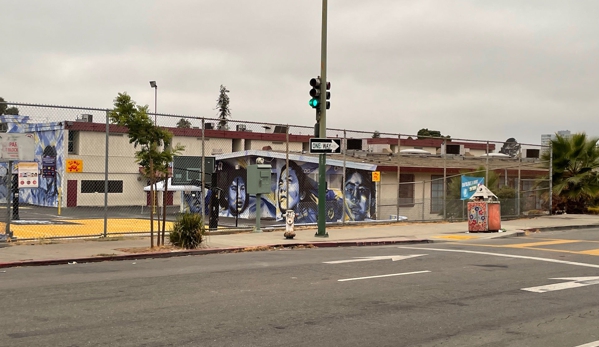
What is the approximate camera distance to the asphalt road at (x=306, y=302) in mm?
7020

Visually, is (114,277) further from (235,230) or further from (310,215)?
(310,215)

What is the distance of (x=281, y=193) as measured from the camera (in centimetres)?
3269

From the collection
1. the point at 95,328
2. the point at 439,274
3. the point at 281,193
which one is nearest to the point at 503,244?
the point at 439,274

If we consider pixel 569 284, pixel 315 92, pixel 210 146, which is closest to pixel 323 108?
pixel 315 92

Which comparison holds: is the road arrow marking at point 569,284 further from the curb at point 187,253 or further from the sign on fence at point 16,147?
the sign on fence at point 16,147

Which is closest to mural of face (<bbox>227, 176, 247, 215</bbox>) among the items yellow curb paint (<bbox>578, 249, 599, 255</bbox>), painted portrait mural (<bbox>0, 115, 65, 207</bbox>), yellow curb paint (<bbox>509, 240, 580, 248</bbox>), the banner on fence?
painted portrait mural (<bbox>0, 115, 65, 207</bbox>)

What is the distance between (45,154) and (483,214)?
46.2 feet

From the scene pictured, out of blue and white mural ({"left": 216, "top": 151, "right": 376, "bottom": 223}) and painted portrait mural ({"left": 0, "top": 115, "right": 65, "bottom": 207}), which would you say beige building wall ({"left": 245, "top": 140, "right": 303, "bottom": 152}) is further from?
painted portrait mural ({"left": 0, "top": 115, "right": 65, "bottom": 207})

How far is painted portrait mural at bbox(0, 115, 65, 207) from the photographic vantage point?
18016 millimetres

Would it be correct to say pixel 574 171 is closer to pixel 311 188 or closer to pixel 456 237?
pixel 311 188

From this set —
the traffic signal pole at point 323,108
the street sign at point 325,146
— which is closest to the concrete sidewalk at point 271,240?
the traffic signal pole at point 323,108

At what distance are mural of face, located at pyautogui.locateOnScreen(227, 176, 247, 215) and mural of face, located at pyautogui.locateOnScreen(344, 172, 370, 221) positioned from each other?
5907mm

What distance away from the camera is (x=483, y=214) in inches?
858

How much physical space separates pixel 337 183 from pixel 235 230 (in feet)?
42.3
